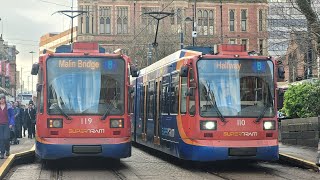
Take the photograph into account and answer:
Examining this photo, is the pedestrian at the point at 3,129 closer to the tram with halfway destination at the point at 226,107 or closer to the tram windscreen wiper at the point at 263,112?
the tram with halfway destination at the point at 226,107

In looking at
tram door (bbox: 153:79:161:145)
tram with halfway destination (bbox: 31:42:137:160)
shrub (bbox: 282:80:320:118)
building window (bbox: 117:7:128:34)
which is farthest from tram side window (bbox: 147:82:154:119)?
building window (bbox: 117:7:128:34)

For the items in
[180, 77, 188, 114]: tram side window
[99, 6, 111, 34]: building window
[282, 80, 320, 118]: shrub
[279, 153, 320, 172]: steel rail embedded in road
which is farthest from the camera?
[99, 6, 111, 34]: building window

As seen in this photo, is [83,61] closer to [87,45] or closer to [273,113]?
[87,45]

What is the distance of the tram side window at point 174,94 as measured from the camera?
15.0m

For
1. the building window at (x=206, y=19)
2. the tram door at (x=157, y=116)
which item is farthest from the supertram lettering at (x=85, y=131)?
the building window at (x=206, y=19)

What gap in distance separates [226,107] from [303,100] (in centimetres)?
827

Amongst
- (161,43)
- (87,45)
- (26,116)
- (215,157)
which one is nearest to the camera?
(215,157)

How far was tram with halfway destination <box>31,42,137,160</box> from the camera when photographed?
13.7 meters

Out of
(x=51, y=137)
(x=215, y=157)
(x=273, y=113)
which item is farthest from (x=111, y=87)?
(x=273, y=113)

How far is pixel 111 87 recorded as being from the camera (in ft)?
46.5

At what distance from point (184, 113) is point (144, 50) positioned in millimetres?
Result: 38084

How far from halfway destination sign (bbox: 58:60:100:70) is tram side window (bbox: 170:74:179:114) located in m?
2.14

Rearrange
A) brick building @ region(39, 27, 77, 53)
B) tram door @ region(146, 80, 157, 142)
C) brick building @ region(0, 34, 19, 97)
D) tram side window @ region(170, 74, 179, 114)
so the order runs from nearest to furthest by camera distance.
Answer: tram side window @ region(170, 74, 179, 114) < tram door @ region(146, 80, 157, 142) < brick building @ region(0, 34, 19, 97) < brick building @ region(39, 27, 77, 53)

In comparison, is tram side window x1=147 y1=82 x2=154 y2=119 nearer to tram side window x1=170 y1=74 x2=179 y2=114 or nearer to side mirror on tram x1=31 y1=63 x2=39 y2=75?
tram side window x1=170 y1=74 x2=179 y2=114
